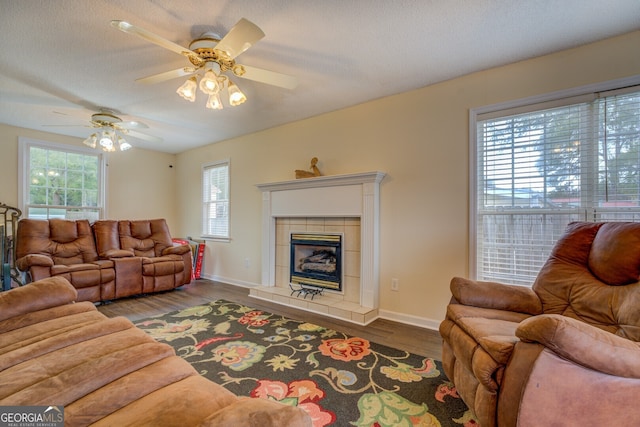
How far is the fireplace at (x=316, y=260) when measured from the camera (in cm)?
358

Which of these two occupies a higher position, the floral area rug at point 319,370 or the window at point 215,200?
the window at point 215,200

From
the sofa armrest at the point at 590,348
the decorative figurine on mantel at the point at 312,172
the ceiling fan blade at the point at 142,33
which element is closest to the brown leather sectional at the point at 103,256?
the decorative figurine on mantel at the point at 312,172

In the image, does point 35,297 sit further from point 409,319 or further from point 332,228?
point 409,319

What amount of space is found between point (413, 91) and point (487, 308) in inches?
89.1

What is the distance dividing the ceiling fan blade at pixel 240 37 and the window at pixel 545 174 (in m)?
2.12

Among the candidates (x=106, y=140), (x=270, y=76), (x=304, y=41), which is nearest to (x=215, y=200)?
(x=106, y=140)

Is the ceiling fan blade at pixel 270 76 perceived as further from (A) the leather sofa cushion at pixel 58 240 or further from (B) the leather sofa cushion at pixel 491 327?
→ (A) the leather sofa cushion at pixel 58 240

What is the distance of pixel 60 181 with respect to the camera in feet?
15.6

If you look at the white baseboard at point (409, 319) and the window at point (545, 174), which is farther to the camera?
the white baseboard at point (409, 319)

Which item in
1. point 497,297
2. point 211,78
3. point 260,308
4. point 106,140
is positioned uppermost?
point 211,78

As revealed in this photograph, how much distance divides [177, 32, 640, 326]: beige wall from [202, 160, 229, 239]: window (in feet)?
6.01

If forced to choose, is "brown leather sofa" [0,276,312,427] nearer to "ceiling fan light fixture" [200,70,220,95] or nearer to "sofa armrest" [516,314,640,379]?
"sofa armrest" [516,314,640,379]

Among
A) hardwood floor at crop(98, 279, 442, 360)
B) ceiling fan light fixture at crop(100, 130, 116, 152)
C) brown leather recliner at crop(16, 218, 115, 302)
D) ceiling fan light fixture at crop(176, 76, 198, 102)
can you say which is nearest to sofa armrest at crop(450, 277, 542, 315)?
hardwood floor at crop(98, 279, 442, 360)

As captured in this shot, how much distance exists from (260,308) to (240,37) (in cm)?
289
